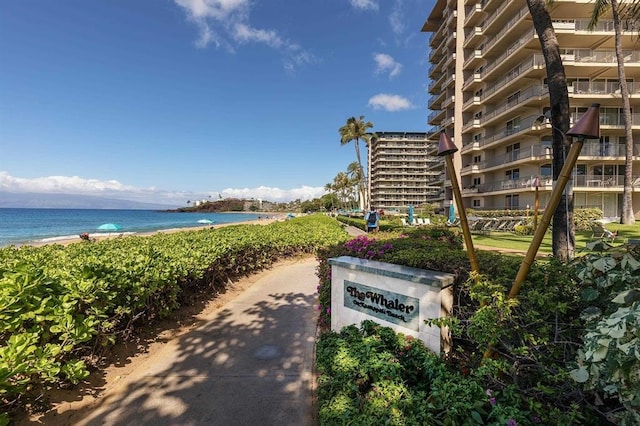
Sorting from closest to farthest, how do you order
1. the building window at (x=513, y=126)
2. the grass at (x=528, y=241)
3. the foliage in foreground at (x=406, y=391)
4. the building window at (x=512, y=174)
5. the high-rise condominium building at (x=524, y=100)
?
the foliage in foreground at (x=406, y=391), the grass at (x=528, y=241), the high-rise condominium building at (x=524, y=100), the building window at (x=513, y=126), the building window at (x=512, y=174)

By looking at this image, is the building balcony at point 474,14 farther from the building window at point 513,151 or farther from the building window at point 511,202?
the building window at point 511,202

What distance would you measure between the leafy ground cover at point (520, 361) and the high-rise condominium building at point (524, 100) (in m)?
23.7

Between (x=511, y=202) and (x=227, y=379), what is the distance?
31.7 meters

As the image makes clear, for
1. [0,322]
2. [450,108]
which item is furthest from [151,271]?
[450,108]

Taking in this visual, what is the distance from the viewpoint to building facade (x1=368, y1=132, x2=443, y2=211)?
102625 mm

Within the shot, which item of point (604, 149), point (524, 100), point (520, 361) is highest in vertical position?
point (524, 100)

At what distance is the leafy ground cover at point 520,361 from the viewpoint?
159 centimetres

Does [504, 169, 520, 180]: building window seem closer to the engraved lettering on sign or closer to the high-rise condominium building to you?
the high-rise condominium building

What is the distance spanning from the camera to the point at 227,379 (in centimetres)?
351

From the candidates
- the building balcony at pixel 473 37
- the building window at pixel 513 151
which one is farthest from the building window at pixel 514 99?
the building balcony at pixel 473 37

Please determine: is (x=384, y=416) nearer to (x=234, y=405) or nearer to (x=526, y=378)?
(x=526, y=378)

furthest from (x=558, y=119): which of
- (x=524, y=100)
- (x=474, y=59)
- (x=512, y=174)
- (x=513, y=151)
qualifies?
(x=474, y=59)

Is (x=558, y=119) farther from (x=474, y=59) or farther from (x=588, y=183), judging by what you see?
(x=474, y=59)

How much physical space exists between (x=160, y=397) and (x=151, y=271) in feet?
5.79
